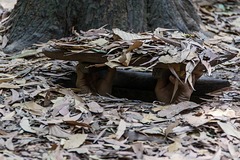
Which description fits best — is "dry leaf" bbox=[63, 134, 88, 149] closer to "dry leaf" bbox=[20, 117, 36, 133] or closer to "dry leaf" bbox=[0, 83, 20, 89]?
"dry leaf" bbox=[20, 117, 36, 133]

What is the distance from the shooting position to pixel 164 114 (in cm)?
209

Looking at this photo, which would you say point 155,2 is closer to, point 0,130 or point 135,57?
point 135,57

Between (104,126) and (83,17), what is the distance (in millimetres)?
1603

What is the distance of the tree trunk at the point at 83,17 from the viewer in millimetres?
3160

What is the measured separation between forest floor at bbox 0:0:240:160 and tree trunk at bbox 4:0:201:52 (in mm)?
740

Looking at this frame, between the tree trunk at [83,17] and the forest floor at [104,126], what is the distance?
0.74 m

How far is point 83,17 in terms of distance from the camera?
3.23 metres

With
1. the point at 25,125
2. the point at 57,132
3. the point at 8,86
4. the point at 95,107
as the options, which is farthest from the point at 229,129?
the point at 8,86

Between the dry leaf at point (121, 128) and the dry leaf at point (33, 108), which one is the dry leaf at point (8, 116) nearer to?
the dry leaf at point (33, 108)

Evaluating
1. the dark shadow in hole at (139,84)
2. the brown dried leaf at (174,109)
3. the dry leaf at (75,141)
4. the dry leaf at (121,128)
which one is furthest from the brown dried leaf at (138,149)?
the dark shadow in hole at (139,84)

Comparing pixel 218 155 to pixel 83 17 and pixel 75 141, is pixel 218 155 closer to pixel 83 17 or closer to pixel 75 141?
pixel 75 141

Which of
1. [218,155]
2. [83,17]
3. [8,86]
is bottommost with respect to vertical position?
[218,155]

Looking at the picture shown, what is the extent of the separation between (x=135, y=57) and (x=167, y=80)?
0.47 metres

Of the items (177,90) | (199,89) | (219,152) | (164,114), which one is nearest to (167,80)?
(177,90)
